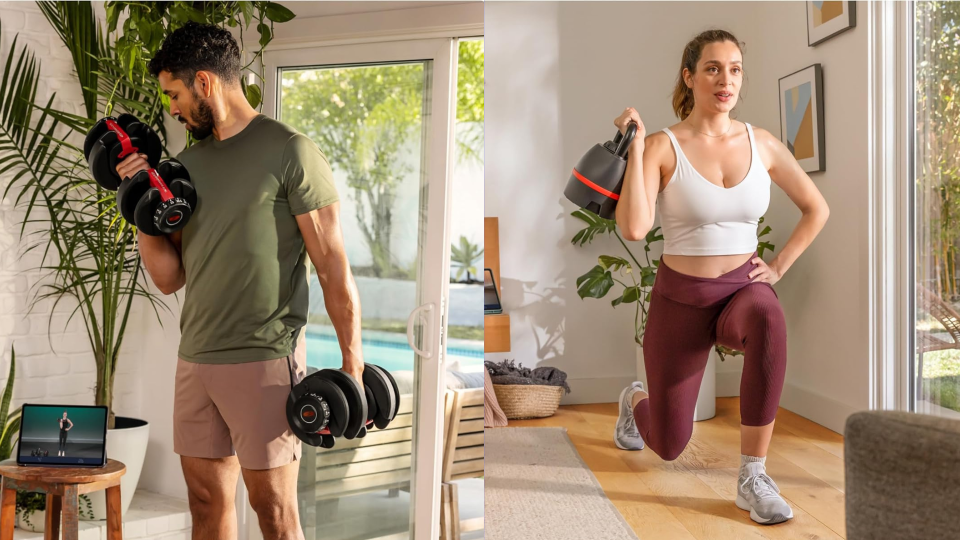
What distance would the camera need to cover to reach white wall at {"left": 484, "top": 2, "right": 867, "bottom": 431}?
156 centimetres

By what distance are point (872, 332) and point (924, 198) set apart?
0.30m

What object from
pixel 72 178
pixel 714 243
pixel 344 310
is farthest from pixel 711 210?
pixel 72 178

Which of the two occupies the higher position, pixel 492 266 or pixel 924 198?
pixel 924 198

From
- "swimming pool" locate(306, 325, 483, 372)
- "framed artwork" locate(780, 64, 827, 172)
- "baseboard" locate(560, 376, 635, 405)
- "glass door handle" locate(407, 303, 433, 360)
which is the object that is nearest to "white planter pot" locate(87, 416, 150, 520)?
"swimming pool" locate(306, 325, 483, 372)

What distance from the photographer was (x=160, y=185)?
6.02 feet

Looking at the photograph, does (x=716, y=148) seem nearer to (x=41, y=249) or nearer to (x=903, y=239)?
(x=903, y=239)

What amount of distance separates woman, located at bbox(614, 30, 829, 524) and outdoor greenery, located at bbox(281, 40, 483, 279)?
99 cm

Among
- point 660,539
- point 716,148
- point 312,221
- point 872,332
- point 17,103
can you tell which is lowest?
point 660,539

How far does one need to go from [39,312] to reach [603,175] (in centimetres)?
235

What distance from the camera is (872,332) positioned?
61.6 inches

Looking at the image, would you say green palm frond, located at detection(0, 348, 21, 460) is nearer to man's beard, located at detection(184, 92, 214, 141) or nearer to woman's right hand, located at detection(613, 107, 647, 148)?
man's beard, located at detection(184, 92, 214, 141)

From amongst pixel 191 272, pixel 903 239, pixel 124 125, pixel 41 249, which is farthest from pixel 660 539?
pixel 41 249

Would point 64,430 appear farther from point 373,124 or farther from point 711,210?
point 711,210

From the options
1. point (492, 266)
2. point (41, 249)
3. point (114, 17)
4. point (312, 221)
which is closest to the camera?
point (492, 266)
